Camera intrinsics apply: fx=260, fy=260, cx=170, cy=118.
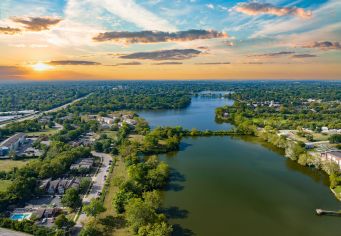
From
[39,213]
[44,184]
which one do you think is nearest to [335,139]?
[44,184]

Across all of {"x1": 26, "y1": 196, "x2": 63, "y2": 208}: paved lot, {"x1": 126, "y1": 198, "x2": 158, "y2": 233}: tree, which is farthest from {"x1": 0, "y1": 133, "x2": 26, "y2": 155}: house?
{"x1": 126, "y1": 198, "x2": 158, "y2": 233}: tree

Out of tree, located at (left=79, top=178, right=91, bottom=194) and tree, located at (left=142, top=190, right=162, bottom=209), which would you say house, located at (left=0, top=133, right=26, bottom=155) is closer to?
tree, located at (left=79, top=178, right=91, bottom=194)

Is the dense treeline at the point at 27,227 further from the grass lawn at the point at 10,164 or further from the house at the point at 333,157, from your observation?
the house at the point at 333,157

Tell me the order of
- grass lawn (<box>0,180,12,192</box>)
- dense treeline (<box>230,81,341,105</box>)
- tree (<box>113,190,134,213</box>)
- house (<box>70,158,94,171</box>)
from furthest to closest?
dense treeline (<box>230,81,341,105</box>)
house (<box>70,158,94,171</box>)
grass lawn (<box>0,180,12,192</box>)
tree (<box>113,190,134,213</box>)

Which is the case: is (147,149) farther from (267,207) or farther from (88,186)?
(267,207)

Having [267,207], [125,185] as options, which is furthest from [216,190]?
[125,185]

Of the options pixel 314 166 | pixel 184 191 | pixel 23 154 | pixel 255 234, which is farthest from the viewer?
pixel 23 154

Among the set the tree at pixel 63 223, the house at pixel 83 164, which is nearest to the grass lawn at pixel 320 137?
the house at pixel 83 164
